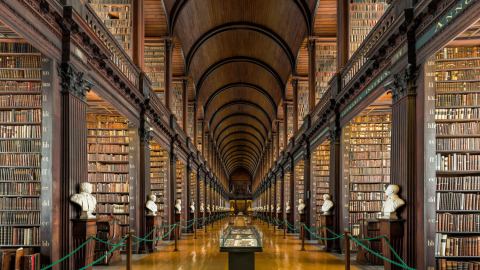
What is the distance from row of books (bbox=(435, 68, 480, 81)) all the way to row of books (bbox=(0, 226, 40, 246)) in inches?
245

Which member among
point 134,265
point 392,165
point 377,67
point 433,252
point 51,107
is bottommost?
point 134,265

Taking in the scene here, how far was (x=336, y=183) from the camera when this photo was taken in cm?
1351

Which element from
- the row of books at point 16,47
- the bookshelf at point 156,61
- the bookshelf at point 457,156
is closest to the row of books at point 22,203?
the row of books at point 16,47

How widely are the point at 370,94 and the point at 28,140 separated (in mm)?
6123

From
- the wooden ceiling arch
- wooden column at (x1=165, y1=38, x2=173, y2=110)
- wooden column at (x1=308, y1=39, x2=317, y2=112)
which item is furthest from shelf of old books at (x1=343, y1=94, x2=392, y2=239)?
wooden column at (x1=165, y1=38, x2=173, y2=110)

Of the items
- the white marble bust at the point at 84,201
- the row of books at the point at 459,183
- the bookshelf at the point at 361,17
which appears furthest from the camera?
the bookshelf at the point at 361,17

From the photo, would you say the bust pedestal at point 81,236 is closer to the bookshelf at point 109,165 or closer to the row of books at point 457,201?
the bookshelf at point 109,165

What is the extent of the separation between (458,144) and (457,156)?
0.59ft

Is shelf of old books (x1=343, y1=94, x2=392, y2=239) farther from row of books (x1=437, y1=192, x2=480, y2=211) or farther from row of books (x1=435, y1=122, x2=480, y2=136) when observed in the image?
row of books (x1=437, y1=192, x2=480, y2=211)

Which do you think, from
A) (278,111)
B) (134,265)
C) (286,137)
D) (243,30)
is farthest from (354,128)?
(278,111)

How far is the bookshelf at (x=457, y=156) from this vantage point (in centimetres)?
767

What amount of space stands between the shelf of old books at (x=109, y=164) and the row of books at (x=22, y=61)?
16.4 feet

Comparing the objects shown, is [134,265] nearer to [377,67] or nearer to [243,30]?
[377,67]

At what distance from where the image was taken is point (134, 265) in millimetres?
10961
